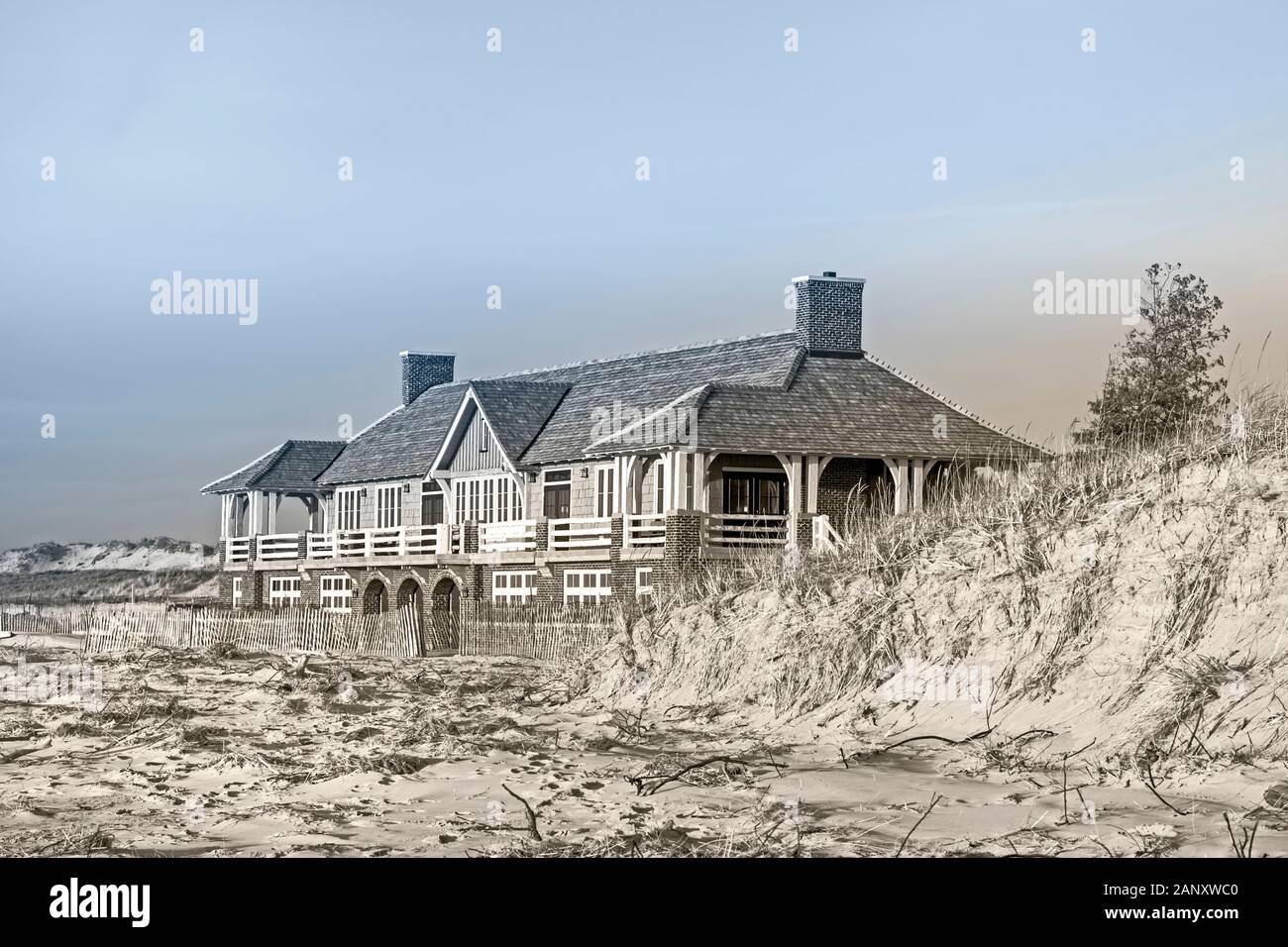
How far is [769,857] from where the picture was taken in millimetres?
9398

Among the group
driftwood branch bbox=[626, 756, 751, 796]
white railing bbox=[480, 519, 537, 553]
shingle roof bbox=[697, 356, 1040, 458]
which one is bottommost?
driftwood branch bbox=[626, 756, 751, 796]

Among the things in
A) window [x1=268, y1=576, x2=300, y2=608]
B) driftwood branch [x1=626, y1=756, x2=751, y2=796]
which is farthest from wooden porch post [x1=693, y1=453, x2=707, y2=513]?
driftwood branch [x1=626, y1=756, x2=751, y2=796]

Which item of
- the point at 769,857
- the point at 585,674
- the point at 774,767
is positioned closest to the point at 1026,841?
the point at 769,857

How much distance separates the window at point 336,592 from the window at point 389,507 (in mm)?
2220

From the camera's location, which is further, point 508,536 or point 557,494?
point 557,494

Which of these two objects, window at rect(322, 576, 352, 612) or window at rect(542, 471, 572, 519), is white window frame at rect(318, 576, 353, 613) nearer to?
window at rect(322, 576, 352, 612)

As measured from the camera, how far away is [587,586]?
38.7 m

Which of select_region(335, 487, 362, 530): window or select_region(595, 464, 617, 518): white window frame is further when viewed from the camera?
select_region(335, 487, 362, 530): window

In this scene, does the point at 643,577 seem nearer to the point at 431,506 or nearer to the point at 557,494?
the point at 557,494

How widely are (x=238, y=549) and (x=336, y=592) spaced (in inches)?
275

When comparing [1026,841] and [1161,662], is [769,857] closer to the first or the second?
[1026,841]

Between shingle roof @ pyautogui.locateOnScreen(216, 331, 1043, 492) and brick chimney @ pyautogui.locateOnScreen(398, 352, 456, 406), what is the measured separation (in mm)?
5744

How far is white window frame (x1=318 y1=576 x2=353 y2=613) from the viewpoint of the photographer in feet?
162

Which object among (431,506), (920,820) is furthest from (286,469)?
(920,820)
